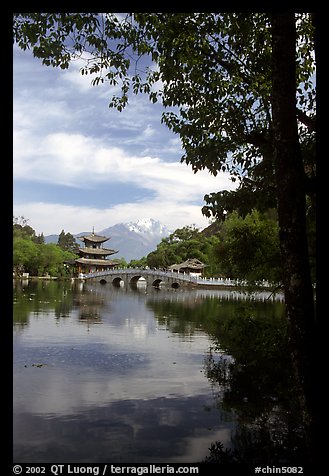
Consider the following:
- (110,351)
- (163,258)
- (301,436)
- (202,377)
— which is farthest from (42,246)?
(301,436)

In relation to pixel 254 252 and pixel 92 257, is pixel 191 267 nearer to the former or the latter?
pixel 92 257

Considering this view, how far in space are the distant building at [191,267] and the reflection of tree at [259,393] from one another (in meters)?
38.9

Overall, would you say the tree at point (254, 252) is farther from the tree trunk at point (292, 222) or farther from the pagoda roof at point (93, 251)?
the pagoda roof at point (93, 251)

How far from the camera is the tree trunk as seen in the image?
7.86ft

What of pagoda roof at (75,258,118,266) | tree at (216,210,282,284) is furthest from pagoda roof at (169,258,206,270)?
tree at (216,210,282,284)

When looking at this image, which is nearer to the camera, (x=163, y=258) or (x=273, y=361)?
(x=273, y=361)

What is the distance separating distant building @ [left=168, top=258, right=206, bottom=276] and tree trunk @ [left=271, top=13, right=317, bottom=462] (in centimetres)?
4431

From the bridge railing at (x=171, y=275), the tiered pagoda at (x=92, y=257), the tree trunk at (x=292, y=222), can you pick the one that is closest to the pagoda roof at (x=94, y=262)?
the tiered pagoda at (x=92, y=257)

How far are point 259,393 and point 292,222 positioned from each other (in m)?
4.13

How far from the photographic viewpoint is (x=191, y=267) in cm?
4706

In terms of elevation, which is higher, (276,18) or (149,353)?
(276,18)
